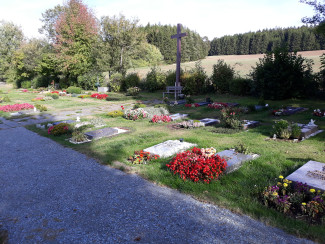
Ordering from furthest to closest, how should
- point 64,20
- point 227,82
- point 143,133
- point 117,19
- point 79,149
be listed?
point 64,20 < point 117,19 < point 227,82 < point 143,133 < point 79,149

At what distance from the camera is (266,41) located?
48125 mm

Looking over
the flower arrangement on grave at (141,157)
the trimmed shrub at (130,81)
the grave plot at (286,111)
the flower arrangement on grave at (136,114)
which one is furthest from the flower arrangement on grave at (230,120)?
the trimmed shrub at (130,81)

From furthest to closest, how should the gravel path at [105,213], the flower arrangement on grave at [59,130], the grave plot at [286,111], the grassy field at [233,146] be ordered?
the grave plot at [286,111] < the flower arrangement on grave at [59,130] < the grassy field at [233,146] < the gravel path at [105,213]

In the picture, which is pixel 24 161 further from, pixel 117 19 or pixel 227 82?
pixel 117 19

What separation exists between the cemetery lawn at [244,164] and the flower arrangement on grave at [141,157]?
0.15 m

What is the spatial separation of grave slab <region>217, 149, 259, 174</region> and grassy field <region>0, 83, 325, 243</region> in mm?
117

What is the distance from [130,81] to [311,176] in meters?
20.0

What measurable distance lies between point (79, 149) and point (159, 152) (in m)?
2.37

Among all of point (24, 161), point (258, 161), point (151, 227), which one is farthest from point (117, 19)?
point (151, 227)

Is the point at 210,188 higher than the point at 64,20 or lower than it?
lower

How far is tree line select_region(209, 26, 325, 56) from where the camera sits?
130 feet

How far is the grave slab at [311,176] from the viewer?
369 centimetres

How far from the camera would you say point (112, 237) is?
2.92 meters

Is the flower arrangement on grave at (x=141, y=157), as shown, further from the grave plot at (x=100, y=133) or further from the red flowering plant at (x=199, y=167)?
the grave plot at (x=100, y=133)
